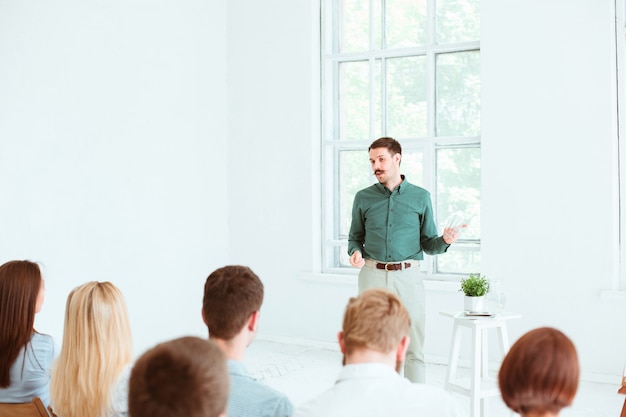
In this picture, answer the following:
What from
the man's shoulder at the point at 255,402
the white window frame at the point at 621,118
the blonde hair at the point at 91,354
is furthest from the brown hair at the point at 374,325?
the white window frame at the point at 621,118

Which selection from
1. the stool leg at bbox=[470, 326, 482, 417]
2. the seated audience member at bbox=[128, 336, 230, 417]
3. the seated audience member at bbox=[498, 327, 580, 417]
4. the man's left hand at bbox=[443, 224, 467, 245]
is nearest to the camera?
the seated audience member at bbox=[128, 336, 230, 417]

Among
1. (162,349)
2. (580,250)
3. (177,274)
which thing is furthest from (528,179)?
(162,349)

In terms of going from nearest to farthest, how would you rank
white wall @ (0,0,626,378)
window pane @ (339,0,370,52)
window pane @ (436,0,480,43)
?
white wall @ (0,0,626,378)
window pane @ (436,0,480,43)
window pane @ (339,0,370,52)

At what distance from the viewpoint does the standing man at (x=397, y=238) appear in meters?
4.02

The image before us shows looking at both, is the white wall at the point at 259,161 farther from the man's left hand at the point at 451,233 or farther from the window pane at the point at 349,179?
the man's left hand at the point at 451,233

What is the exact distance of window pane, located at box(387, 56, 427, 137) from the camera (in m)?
5.57

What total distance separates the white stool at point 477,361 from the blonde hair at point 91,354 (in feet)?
6.49

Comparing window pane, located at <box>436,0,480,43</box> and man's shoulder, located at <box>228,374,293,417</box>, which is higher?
window pane, located at <box>436,0,480,43</box>

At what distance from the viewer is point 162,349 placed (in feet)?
3.67

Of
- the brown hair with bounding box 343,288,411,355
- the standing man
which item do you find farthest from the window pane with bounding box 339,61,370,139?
the brown hair with bounding box 343,288,411,355

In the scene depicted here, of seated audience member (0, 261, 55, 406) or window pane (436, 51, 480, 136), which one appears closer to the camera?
seated audience member (0, 261, 55, 406)

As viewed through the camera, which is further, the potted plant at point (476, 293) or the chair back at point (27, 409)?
the potted plant at point (476, 293)

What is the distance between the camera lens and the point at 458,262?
545 cm

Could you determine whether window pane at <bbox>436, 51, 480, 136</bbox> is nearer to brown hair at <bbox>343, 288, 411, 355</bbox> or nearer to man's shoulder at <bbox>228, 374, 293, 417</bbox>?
brown hair at <bbox>343, 288, 411, 355</bbox>
